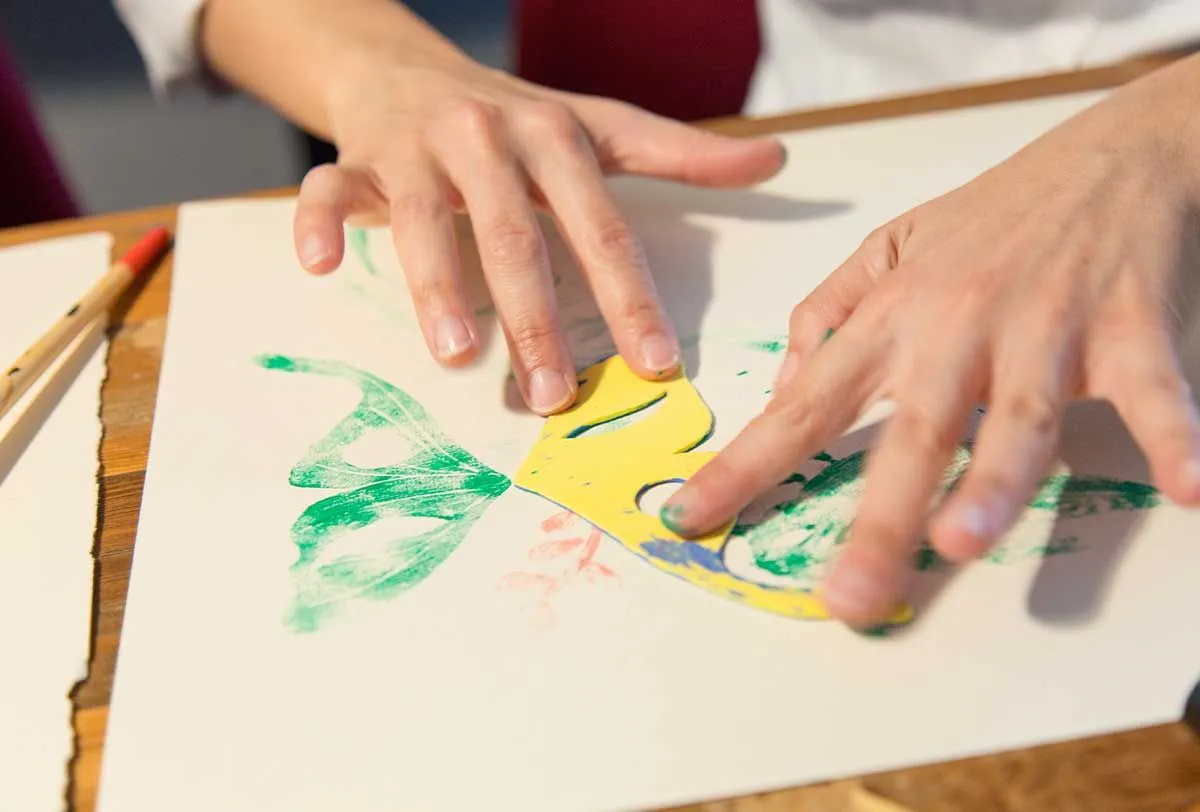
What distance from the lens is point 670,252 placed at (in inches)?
25.9

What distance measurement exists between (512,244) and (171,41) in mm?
449

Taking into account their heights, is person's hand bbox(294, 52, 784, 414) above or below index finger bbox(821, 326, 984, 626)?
above

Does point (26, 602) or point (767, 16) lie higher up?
point (767, 16)

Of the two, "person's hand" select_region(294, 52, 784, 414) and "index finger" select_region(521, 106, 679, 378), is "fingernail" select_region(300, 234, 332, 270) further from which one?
"index finger" select_region(521, 106, 679, 378)

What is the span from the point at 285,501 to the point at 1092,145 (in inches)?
17.7

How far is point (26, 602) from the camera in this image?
47 cm

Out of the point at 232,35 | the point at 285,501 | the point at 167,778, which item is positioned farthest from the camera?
the point at 232,35

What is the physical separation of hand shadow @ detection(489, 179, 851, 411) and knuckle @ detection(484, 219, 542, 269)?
0.05 meters

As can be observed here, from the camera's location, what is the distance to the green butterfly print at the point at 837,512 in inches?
17.5

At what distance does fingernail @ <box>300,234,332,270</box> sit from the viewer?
0.57m

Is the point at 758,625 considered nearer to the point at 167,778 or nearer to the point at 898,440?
the point at 898,440

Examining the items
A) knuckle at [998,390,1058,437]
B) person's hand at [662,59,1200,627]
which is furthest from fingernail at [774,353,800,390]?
knuckle at [998,390,1058,437]

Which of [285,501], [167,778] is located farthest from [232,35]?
[167,778]

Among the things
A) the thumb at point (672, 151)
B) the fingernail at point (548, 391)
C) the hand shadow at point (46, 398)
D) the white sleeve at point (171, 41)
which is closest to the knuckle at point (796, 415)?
the fingernail at point (548, 391)
